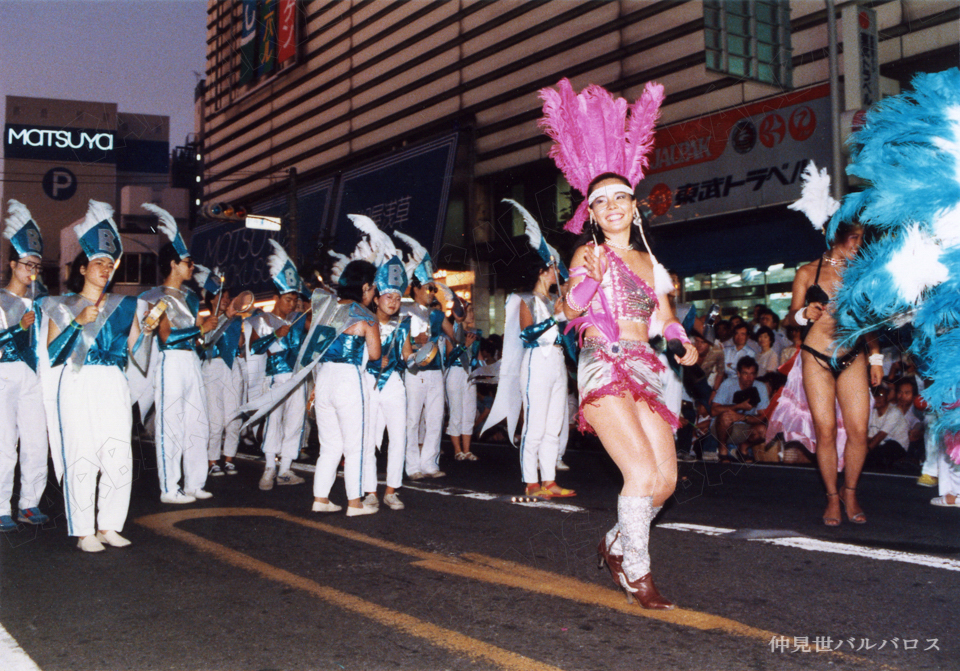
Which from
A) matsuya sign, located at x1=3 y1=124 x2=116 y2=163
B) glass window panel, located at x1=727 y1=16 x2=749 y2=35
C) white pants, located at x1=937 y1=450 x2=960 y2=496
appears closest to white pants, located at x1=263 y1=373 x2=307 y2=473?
matsuya sign, located at x1=3 y1=124 x2=116 y2=163

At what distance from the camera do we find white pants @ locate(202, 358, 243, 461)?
8.95 meters

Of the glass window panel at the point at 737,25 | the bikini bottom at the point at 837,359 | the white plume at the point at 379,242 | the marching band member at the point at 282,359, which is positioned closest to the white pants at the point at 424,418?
the marching band member at the point at 282,359

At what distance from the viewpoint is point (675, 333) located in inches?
155

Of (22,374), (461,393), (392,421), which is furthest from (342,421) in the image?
(461,393)

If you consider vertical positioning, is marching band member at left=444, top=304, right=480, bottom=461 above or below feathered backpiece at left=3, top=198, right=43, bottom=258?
below

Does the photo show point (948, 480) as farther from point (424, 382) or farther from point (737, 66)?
point (737, 66)

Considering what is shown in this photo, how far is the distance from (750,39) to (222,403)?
8.64 meters

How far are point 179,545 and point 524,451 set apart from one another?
9.09ft

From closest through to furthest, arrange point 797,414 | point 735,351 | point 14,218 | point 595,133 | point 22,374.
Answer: point 595,133 → point 14,218 → point 22,374 → point 797,414 → point 735,351

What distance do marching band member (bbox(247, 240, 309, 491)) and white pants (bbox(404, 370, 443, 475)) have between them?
1.03 m

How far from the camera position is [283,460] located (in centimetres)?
783

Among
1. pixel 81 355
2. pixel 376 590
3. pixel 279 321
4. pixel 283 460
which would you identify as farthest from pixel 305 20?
pixel 376 590

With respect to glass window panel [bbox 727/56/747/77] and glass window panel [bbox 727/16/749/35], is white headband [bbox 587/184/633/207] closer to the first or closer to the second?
glass window panel [bbox 727/56/747/77]

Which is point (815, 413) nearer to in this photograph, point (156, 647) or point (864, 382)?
point (864, 382)
